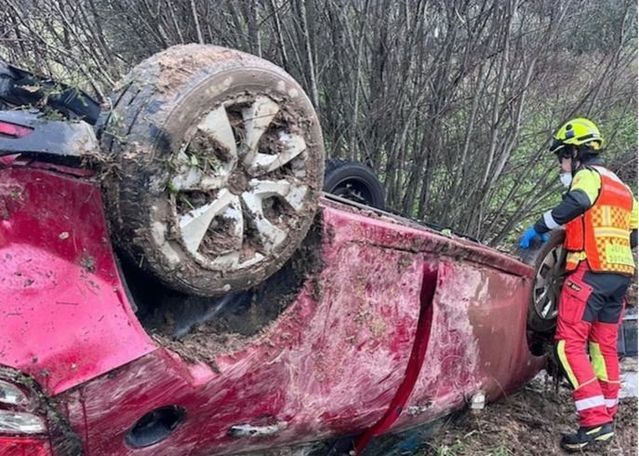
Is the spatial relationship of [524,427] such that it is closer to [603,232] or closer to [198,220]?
[603,232]

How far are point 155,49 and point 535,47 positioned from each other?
2531 mm

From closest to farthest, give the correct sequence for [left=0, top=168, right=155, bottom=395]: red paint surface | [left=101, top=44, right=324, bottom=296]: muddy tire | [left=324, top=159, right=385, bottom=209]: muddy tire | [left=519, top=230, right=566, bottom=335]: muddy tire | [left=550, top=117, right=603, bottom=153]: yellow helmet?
[left=0, top=168, right=155, bottom=395]: red paint surface → [left=101, top=44, right=324, bottom=296]: muddy tire → [left=324, top=159, right=385, bottom=209]: muddy tire → [left=519, top=230, right=566, bottom=335]: muddy tire → [left=550, top=117, right=603, bottom=153]: yellow helmet

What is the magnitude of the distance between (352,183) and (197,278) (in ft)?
6.90

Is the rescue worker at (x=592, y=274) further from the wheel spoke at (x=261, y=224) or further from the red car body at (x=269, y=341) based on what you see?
the wheel spoke at (x=261, y=224)

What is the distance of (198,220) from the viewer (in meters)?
2.11

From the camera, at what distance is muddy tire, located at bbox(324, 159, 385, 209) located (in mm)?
3994

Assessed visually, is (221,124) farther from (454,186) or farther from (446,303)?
(454,186)

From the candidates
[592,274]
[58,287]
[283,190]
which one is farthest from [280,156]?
[592,274]

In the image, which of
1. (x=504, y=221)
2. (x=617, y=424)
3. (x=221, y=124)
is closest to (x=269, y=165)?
(x=221, y=124)

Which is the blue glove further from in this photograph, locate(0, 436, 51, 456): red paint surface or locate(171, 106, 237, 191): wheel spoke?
locate(0, 436, 51, 456): red paint surface

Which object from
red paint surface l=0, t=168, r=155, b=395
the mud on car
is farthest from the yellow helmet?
red paint surface l=0, t=168, r=155, b=395

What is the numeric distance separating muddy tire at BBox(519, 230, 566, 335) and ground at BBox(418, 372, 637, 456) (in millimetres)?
412

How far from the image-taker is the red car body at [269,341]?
73.4 inches

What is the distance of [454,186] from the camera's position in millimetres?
5926
